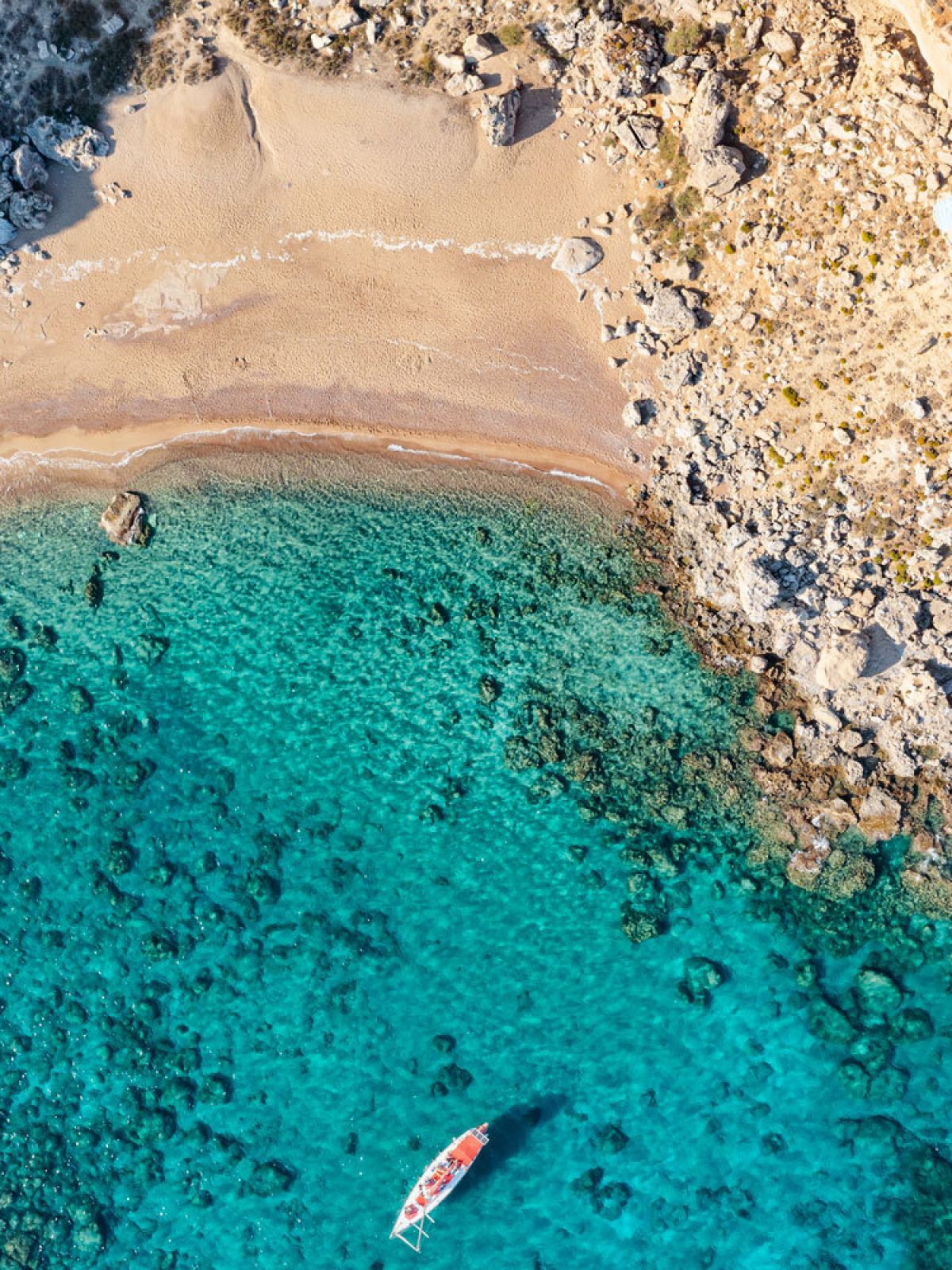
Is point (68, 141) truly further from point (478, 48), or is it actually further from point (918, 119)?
point (918, 119)

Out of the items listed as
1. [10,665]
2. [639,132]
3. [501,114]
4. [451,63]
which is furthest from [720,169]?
[10,665]

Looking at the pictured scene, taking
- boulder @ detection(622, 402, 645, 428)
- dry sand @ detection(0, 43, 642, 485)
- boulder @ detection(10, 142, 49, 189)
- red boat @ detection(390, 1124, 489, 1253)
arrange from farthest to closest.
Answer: boulder @ detection(622, 402, 645, 428)
red boat @ detection(390, 1124, 489, 1253)
dry sand @ detection(0, 43, 642, 485)
boulder @ detection(10, 142, 49, 189)

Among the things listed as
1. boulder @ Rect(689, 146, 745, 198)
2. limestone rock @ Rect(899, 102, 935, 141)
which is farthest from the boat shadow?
limestone rock @ Rect(899, 102, 935, 141)

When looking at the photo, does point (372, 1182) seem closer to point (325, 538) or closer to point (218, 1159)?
point (218, 1159)

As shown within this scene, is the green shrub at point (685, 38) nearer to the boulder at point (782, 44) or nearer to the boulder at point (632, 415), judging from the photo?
the boulder at point (782, 44)

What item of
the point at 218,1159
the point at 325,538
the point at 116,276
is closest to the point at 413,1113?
the point at 218,1159

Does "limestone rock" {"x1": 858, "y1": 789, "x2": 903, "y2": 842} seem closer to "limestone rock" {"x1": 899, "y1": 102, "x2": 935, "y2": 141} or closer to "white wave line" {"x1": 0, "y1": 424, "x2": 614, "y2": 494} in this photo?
"white wave line" {"x1": 0, "y1": 424, "x2": 614, "y2": 494}
